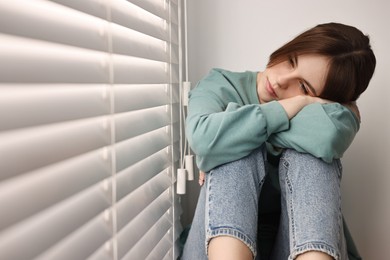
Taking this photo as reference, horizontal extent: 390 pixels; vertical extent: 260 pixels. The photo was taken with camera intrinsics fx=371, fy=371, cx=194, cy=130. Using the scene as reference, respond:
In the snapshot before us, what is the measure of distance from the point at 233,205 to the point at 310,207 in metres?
0.13

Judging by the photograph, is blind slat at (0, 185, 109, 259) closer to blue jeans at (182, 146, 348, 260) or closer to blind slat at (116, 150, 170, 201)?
blind slat at (116, 150, 170, 201)

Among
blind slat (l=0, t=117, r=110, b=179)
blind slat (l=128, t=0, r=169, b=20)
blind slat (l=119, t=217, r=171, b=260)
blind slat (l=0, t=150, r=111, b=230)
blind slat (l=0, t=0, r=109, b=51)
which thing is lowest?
blind slat (l=119, t=217, r=171, b=260)

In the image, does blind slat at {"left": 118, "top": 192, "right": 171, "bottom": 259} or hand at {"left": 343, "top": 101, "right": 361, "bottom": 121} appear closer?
blind slat at {"left": 118, "top": 192, "right": 171, "bottom": 259}

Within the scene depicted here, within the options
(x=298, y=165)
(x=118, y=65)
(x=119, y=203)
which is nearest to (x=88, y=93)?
(x=118, y=65)

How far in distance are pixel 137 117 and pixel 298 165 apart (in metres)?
0.32

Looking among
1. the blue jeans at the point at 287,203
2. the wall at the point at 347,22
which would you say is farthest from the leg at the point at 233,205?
the wall at the point at 347,22

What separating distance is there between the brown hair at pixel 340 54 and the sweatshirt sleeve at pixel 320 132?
0.10 m

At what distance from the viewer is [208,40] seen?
1135mm

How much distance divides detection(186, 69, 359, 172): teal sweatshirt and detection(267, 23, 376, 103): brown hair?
0.10m

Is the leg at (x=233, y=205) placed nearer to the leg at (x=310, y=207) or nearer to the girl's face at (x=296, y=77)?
the leg at (x=310, y=207)

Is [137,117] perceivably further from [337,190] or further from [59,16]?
[337,190]

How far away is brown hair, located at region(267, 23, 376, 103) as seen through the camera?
0.83m

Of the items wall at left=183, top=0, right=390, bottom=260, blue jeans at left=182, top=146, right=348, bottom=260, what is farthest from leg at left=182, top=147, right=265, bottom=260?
wall at left=183, top=0, right=390, bottom=260

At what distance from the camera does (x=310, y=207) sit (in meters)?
0.65
